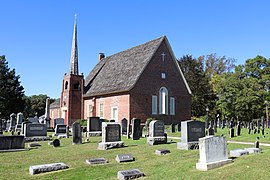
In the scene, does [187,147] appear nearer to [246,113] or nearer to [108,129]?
[108,129]

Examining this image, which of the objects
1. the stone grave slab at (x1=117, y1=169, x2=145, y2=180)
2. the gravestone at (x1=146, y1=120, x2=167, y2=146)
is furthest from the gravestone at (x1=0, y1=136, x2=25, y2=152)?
the stone grave slab at (x1=117, y1=169, x2=145, y2=180)

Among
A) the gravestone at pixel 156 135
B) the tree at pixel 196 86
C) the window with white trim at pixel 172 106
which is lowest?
the gravestone at pixel 156 135

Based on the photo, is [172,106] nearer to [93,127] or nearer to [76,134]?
[93,127]

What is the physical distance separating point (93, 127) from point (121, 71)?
46.8ft

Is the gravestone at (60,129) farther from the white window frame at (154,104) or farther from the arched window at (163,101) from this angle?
the arched window at (163,101)

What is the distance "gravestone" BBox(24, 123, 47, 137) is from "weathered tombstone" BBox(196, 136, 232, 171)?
47.3 feet

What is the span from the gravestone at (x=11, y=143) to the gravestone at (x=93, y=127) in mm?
7980

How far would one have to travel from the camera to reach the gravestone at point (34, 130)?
19.5 metres

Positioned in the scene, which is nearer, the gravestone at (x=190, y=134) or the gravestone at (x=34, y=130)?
the gravestone at (x=190, y=134)

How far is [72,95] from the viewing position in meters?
38.2

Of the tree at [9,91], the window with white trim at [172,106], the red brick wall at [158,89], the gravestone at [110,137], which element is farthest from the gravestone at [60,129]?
the tree at [9,91]

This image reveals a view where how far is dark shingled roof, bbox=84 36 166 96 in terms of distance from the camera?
32844 mm

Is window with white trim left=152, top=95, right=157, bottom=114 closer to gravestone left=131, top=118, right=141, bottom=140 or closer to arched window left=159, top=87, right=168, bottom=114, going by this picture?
arched window left=159, top=87, right=168, bottom=114

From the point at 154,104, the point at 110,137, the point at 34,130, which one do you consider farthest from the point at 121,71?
the point at 110,137
